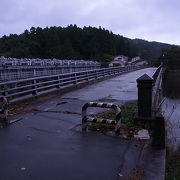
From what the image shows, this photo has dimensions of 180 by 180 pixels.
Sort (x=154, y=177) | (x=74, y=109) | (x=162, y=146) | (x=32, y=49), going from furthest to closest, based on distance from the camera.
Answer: (x=32, y=49) → (x=74, y=109) → (x=162, y=146) → (x=154, y=177)

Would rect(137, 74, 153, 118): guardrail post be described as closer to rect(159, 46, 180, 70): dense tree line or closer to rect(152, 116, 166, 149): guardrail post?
rect(152, 116, 166, 149): guardrail post

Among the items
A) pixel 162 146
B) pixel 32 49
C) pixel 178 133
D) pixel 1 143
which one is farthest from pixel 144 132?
pixel 32 49

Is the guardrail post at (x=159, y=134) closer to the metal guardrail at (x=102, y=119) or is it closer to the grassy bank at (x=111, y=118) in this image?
the metal guardrail at (x=102, y=119)

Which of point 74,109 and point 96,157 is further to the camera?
point 74,109

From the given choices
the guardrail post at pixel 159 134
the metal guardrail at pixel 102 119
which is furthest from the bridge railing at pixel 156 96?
the guardrail post at pixel 159 134

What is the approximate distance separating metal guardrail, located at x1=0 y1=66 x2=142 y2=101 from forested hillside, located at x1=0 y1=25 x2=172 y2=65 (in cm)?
8554

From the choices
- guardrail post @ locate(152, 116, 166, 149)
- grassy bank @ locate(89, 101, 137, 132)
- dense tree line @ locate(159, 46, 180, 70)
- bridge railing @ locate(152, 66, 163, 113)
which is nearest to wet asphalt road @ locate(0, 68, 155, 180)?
grassy bank @ locate(89, 101, 137, 132)

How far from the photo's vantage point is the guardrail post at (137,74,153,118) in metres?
9.12

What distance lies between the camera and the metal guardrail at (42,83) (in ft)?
40.9

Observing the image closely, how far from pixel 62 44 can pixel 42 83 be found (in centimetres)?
11925

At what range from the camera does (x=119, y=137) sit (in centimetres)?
795

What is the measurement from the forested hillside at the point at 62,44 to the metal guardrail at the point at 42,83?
85.5 metres

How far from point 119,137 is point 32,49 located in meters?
125

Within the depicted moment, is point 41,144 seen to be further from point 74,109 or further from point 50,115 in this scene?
point 74,109
